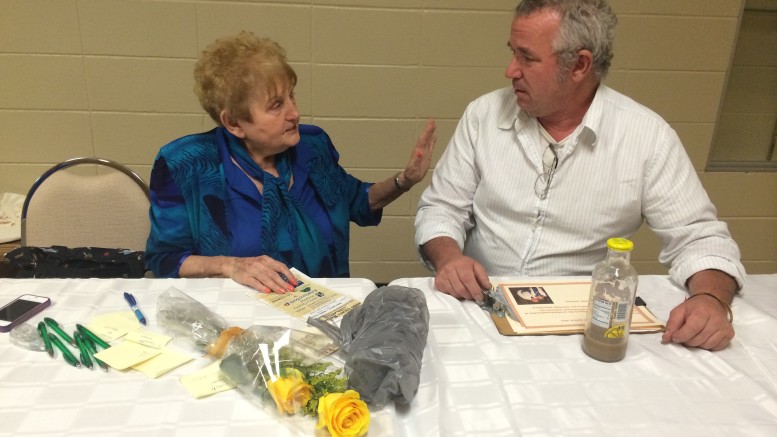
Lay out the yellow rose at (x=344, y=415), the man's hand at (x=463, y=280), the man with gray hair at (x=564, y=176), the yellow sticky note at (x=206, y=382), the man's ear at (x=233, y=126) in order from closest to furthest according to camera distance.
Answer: the yellow rose at (x=344, y=415) < the yellow sticky note at (x=206, y=382) < the man's hand at (x=463, y=280) < the man with gray hair at (x=564, y=176) < the man's ear at (x=233, y=126)

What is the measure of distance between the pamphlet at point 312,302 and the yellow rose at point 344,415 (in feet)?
1.15

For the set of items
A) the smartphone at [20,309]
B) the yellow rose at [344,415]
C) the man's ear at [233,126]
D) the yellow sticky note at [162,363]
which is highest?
the man's ear at [233,126]

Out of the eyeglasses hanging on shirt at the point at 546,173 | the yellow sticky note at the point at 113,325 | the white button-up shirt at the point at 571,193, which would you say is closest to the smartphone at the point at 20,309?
the yellow sticky note at the point at 113,325

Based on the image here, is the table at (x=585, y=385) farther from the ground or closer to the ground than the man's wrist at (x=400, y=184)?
closer to the ground

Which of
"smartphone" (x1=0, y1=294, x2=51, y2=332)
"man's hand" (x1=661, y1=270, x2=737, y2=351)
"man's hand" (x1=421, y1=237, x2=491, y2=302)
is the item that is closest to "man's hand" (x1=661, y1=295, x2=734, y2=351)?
"man's hand" (x1=661, y1=270, x2=737, y2=351)

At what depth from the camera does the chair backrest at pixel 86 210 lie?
1880 mm

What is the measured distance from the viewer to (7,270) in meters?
1.69

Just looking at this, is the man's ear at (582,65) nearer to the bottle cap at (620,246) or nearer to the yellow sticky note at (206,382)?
the bottle cap at (620,246)

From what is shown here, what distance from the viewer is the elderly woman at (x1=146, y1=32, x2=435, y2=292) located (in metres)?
1.66

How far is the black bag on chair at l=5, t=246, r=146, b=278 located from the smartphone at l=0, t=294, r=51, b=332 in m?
0.37

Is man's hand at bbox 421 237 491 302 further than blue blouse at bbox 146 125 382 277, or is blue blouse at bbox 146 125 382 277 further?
blue blouse at bbox 146 125 382 277

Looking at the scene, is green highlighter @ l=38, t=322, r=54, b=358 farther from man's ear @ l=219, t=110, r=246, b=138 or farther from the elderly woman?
man's ear @ l=219, t=110, r=246, b=138

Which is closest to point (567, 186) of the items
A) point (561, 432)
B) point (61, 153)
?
point (561, 432)

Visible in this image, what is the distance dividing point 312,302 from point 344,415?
19.0 inches
